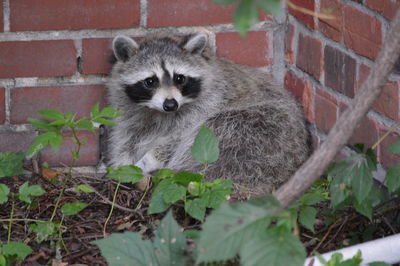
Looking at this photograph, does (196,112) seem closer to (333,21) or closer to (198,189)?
(333,21)

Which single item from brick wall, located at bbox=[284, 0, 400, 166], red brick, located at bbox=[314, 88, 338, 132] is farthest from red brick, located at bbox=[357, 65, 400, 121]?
red brick, located at bbox=[314, 88, 338, 132]

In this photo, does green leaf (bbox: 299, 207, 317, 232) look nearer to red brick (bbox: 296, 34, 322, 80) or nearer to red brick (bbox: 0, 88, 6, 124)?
red brick (bbox: 296, 34, 322, 80)

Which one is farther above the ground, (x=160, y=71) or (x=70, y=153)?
(x=160, y=71)

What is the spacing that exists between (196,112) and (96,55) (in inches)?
20.7

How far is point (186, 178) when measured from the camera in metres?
2.34

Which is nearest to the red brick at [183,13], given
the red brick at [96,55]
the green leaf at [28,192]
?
the red brick at [96,55]

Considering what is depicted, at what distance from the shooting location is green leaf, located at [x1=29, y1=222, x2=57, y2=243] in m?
2.23

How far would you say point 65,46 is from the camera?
2891mm

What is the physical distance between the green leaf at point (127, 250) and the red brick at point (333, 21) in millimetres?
1333

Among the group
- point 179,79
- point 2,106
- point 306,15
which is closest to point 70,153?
point 2,106

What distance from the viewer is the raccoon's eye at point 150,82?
3056mm

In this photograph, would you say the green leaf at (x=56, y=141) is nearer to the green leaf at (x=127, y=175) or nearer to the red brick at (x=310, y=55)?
the green leaf at (x=127, y=175)

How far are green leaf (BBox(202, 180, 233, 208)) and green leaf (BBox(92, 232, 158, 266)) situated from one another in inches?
20.8

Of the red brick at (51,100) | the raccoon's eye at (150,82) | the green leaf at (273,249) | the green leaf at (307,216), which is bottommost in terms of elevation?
the green leaf at (307,216)
